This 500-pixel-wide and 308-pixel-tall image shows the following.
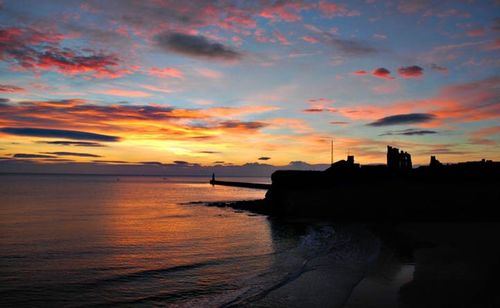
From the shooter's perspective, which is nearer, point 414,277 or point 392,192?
point 414,277

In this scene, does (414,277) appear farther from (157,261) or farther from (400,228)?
(400,228)

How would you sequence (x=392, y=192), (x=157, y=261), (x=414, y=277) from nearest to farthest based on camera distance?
1. (x=414, y=277)
2. (x=157, y=261)
3. (x=392, y=192)

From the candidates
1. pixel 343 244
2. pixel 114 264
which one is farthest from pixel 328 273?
pixel 114 264

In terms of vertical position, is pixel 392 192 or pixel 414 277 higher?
pixel 392 192

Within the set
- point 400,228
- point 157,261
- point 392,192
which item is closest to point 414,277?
point 157,261

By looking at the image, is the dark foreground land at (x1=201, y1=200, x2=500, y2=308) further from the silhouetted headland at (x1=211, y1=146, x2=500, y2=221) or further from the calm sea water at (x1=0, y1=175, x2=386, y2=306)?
the silhouetted headland at (x1=211, y1=146, x2=500, y2=221)

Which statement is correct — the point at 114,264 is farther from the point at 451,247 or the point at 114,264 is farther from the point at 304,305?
the point at 451,247

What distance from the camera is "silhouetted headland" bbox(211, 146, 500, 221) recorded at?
3294 cm

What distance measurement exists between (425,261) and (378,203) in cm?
2079

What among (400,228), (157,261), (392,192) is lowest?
(157,261)

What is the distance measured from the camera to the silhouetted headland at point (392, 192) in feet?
108

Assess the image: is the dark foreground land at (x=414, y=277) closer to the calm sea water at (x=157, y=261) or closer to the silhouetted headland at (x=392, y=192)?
the calm sea water at (x=157, y=261)

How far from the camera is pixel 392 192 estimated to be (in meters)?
36.3

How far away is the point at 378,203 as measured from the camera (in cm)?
3625
